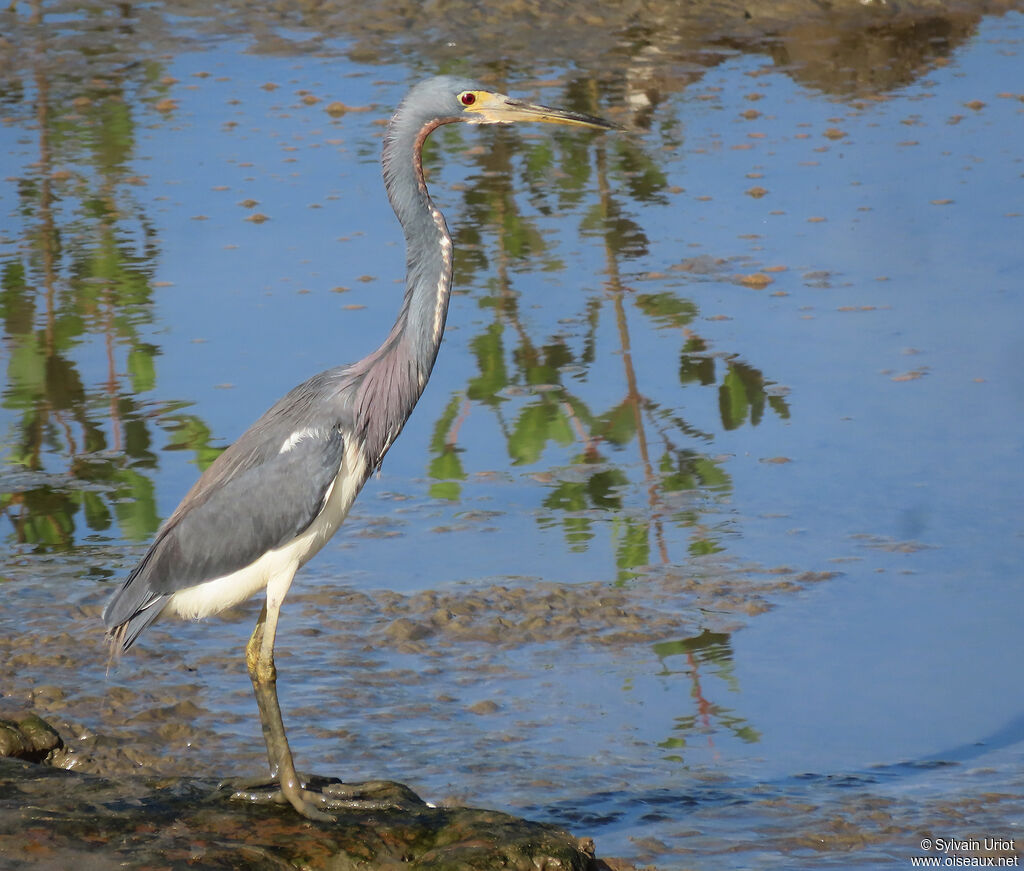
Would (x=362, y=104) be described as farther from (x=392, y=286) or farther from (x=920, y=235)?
(x=920, y=235)

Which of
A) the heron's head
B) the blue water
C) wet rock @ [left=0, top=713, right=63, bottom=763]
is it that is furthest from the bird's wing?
the heron's head

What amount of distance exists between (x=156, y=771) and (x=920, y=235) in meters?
6.31

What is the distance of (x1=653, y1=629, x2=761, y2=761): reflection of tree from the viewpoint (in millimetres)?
4980

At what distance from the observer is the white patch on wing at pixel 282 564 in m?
4.65

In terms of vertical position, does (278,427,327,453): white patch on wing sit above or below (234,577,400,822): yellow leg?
above

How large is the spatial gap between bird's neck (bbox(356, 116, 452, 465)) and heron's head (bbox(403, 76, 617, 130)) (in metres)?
0.09

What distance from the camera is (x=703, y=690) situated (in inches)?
206

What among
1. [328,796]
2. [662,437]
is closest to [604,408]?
[662,437]

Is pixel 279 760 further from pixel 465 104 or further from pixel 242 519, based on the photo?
pixel 465 104

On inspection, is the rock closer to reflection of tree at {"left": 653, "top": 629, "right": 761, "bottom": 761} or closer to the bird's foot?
the bird's foot

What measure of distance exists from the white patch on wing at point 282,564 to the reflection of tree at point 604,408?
160 centimetres

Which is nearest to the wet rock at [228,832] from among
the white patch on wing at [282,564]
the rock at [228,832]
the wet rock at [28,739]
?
the rock at [228,832]

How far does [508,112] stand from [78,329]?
4269mm

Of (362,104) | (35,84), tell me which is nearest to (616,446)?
(362,104)
